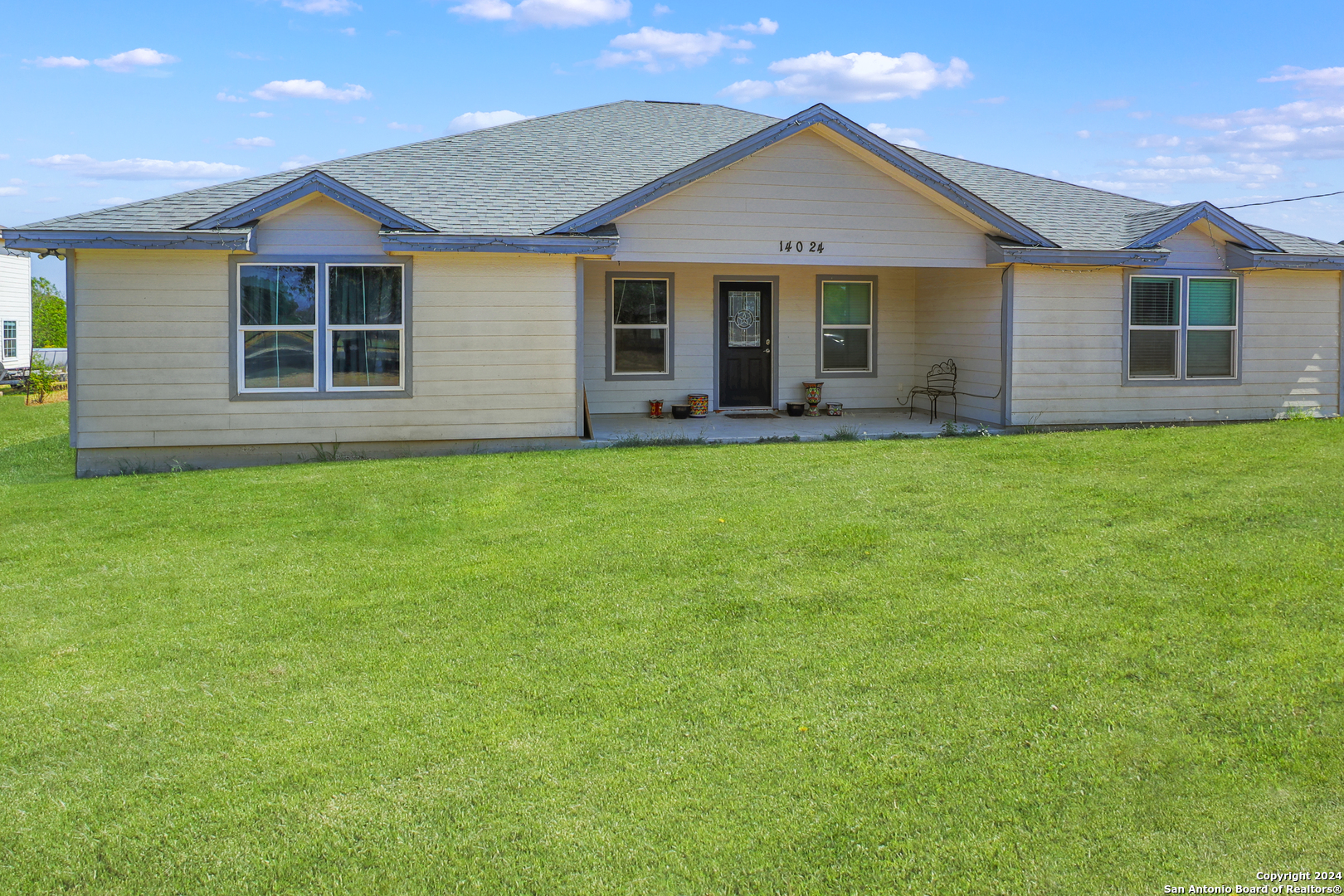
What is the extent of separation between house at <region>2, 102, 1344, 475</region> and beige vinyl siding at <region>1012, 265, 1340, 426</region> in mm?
36

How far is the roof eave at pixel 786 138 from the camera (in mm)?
12180

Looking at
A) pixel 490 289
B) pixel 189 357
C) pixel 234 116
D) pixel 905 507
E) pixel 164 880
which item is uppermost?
pixel 234 116

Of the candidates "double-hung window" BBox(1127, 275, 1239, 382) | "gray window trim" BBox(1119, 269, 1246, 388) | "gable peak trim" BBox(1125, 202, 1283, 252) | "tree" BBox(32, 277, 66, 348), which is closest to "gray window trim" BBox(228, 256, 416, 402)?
"gable peak trim" BBox(1125, 202, 1283, 252)

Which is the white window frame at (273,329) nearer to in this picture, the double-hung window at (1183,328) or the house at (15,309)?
the double-hung window at (1183,328)

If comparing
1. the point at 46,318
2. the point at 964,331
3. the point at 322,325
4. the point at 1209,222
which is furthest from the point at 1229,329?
the point at 46,318

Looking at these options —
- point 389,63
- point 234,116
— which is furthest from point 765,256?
point 234,116

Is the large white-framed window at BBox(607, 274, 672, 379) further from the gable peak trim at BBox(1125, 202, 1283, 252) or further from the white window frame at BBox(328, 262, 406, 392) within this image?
the gable peak trim at BBox(1125, 202, 1283, 252)

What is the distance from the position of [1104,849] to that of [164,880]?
2.99 m

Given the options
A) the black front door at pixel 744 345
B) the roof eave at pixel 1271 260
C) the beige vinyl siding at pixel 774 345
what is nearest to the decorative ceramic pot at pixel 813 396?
the beige vinyl siding at pixel 774 345

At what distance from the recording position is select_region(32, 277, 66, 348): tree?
1170 inches

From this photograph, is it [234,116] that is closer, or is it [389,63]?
[389,63]

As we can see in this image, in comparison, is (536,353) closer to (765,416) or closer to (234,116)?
(765,416)

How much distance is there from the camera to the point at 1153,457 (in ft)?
35.3

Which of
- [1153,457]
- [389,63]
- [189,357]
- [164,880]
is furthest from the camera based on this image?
[389,63]
